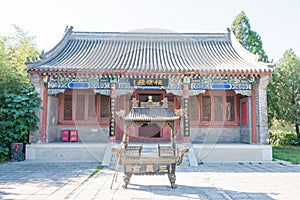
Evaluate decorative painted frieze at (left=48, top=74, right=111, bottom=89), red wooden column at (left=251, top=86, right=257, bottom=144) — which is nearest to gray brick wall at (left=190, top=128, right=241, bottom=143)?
red wooden column at (left=251, top=86, right=257, bottom=144)

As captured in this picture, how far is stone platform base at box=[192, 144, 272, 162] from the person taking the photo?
8.04m

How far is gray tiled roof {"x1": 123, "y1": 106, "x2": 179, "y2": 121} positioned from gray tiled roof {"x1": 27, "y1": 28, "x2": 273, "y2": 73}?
120 inches

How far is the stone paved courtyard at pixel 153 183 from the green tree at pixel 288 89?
7.10 metres

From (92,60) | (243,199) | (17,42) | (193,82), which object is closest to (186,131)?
(193,82)

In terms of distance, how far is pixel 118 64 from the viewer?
9.02 meters

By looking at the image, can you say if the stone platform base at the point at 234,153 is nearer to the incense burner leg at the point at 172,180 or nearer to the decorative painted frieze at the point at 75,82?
the incense burner leg at the point at 172,180

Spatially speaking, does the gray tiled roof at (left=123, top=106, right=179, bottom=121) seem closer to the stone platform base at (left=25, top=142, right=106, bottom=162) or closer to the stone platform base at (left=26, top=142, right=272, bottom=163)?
the stone platform base at (left=26, top=142, right=272, bottom=163)

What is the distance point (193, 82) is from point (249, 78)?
2.08 metres

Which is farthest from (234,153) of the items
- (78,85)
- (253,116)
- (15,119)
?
(15,119)

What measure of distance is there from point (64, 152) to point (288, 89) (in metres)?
12.7

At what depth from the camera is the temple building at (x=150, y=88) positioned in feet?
26.9

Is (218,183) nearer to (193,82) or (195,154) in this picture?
(195,154)

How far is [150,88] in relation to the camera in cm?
865

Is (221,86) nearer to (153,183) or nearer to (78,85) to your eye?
(153,183)
